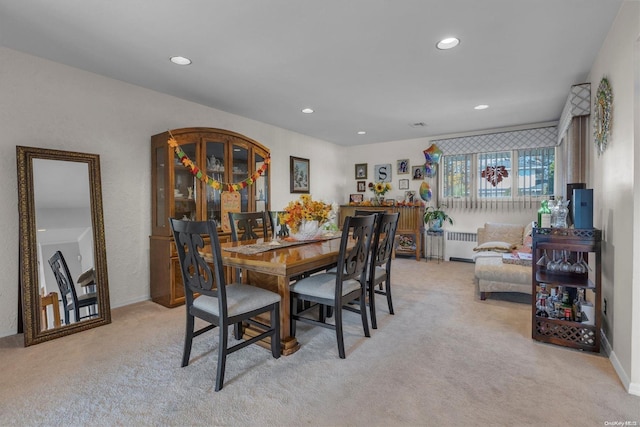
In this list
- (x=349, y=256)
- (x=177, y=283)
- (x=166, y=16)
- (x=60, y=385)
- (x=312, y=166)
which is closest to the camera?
(x=60, y=385)

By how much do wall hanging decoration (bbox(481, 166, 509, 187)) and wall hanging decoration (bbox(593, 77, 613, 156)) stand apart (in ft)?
9.16

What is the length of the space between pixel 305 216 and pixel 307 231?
1.00 feet

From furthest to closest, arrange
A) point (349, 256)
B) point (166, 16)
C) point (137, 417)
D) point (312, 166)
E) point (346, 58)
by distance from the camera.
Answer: point (312, 166) < point (346, 58) < point (349, 256) < point (166, 16) < point (137, 417)

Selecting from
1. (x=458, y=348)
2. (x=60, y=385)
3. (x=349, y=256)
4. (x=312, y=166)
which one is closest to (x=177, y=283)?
(x=60, y=385)

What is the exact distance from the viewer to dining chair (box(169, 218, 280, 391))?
1848 mm

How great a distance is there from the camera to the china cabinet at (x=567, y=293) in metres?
2.28

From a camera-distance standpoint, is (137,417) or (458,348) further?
(458,348)

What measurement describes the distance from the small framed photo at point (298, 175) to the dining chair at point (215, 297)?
137 inches

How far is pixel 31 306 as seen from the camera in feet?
8.07

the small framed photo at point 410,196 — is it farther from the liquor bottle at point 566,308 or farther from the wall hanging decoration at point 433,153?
the liquor bottle at point 566,308

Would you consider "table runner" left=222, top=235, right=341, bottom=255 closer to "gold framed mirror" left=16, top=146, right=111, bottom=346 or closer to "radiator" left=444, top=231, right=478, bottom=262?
"gold framed mirror" left=16, top=146, right=111, bottom=346

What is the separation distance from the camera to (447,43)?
2.46m

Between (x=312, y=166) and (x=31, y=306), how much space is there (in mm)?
4469

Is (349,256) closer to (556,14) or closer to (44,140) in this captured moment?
(556,14)
